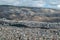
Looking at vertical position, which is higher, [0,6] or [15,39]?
[15,39]

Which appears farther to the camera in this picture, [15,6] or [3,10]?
[15,6]

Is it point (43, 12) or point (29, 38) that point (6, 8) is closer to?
point (43, 12)

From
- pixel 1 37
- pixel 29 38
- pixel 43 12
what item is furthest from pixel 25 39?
pixel 43 12

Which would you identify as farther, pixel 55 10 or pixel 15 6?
pixel 15 6

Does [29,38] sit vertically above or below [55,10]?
above

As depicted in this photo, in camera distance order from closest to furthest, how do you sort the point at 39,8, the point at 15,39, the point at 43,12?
1. the point at 15,39
2. the point at 43,12
3. the point at 39,8

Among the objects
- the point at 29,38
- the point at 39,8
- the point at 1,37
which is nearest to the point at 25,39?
the point at 29,38

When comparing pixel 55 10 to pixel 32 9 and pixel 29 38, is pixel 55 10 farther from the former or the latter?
pixel 29 38

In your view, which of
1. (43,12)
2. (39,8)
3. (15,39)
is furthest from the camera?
(39,8)
